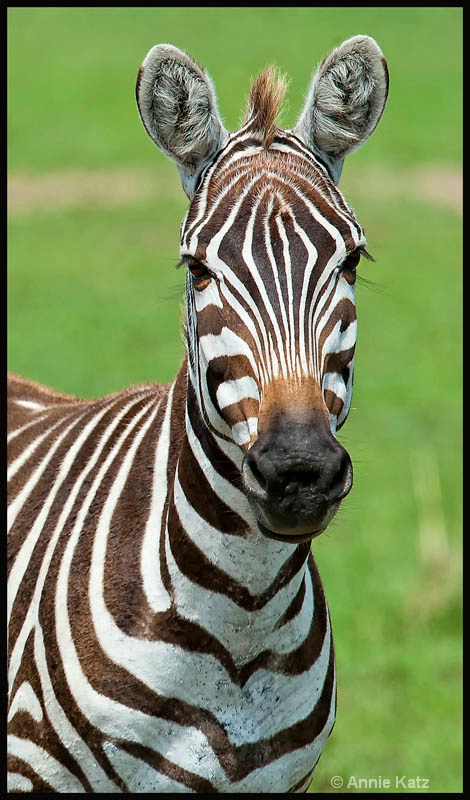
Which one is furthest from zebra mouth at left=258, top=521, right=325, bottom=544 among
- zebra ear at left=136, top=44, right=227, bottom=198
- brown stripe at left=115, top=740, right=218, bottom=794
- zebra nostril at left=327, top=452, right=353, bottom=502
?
zebra ear at left=136, top=44, right=227, bottom=198

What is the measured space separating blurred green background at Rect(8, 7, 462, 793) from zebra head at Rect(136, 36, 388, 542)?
0.47m

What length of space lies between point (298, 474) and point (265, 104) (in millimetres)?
1419

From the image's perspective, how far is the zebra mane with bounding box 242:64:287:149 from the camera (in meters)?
4.09

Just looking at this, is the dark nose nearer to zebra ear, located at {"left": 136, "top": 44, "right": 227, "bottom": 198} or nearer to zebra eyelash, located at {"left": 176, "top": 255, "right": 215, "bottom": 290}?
zebra eyelash, located at {"left": 176, "top": 255, "right": 215, "bottom": 290}

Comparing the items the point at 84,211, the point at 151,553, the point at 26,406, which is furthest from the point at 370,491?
the point at 84,211

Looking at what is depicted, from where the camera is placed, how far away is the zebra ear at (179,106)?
158 inches

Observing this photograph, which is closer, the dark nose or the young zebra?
the dark nose

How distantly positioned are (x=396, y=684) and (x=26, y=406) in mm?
4980

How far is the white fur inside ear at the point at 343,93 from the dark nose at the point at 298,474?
4.10ft

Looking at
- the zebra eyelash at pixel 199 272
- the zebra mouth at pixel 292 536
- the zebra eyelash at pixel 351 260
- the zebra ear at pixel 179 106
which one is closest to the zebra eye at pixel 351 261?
the zebra eyelash at pixel 351 260

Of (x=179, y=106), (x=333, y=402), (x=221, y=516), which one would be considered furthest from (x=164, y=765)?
(x=179, y=106)

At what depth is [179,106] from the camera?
4070mm

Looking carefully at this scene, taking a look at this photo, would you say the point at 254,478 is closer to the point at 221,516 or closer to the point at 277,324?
the point at 277,324
